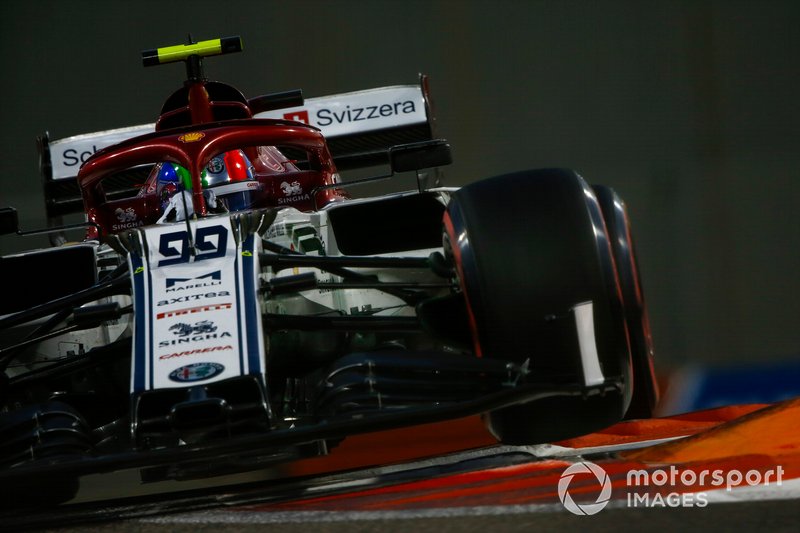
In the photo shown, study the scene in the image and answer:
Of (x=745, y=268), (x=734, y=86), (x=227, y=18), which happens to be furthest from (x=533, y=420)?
(x=227, y=18)

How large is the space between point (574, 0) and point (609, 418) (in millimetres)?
4679

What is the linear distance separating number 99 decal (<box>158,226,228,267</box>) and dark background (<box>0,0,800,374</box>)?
3.31 m

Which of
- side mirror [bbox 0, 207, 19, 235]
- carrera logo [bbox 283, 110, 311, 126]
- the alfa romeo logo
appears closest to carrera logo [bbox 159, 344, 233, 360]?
the alfa romeo logo

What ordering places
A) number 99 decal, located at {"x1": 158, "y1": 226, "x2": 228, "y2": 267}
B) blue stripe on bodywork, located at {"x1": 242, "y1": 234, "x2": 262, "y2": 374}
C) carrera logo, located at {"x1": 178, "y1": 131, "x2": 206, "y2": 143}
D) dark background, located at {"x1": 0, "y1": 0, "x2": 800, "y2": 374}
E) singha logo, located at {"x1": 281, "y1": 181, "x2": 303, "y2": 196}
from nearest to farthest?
blue stripe on bodywork, located at {"x1": 242, "y1": 234, "x2": 262, "y2": 374}, number 99 decal, located at {"x1": 158, "y1": 226, "x2": 228, "y2": 267}, carrera logo, located at {"x1": 178, "y1": 131, "x2": 206, "y2": 143}, singha logo, located at {"x1": 281, "y1": 181, "x2": 303, "y2": 196}, dark background, located at {"x1": 0, "y1": 0, "x2": 800, "y2": 374}

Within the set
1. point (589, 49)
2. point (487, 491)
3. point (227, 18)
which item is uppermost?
point (227, 18)

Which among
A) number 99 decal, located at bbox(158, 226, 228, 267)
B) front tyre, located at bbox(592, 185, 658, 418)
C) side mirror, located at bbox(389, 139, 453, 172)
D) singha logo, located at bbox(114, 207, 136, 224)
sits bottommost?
front tyre, located at bbox(592, 185, 658, 418)

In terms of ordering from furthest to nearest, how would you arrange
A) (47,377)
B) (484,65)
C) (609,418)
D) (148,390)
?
1. (484,65)
2. (47,377)
3. (609,418)
4. (148,390)

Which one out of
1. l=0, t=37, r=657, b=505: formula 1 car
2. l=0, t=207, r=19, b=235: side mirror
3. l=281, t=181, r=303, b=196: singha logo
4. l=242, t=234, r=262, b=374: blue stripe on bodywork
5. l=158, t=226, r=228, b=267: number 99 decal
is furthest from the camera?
l=281, t=181, r=303, b=196: singha logo

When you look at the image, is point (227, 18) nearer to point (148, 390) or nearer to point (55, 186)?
point (55, 186)

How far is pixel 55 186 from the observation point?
586 cm

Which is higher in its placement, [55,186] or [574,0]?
[574,0]

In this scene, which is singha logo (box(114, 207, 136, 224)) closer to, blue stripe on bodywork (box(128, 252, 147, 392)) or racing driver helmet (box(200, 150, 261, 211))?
racing driver helmet (box(200, 150, 261, 211))

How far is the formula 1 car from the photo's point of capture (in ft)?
8.52

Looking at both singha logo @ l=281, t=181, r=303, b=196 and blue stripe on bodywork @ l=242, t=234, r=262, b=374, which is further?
singha logo @ l=281, t=181, r=303, b=196
